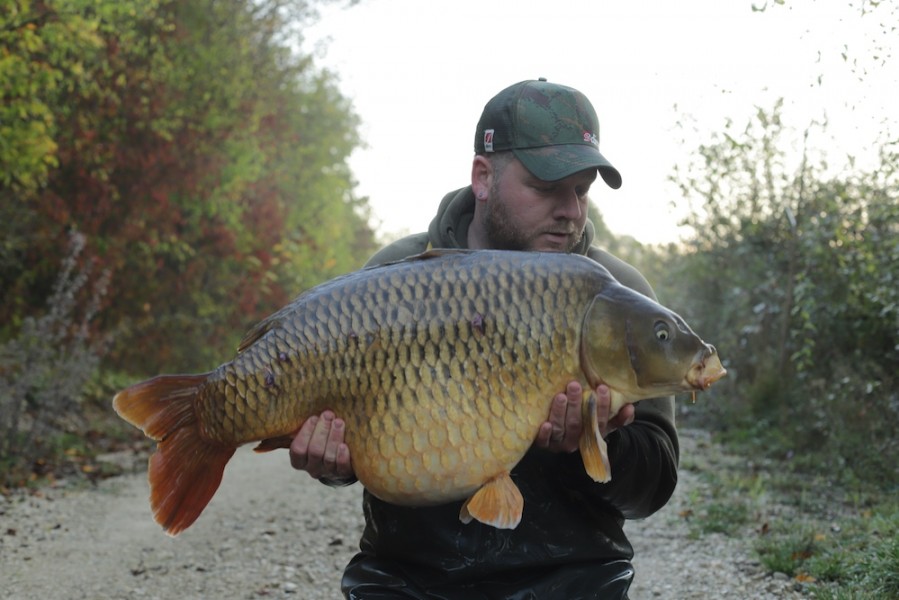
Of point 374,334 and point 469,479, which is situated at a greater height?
point 374,334

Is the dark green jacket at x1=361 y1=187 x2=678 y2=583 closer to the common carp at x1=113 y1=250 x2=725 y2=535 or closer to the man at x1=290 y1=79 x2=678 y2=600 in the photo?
the man at x1=290 y1=79 x2=678 y2=600

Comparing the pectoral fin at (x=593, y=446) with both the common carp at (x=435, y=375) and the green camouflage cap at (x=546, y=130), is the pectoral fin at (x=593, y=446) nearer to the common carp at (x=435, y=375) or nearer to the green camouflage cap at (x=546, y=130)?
the common carp at (x=435, y=375)

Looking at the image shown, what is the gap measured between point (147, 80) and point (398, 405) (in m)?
9.27

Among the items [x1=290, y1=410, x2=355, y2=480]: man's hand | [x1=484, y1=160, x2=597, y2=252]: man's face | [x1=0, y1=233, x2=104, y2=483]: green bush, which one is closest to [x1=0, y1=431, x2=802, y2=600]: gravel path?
[x1=0, y1=233, x2=104, y2=483]: green bush

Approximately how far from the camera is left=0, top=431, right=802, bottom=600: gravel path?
A: 13.3 feet

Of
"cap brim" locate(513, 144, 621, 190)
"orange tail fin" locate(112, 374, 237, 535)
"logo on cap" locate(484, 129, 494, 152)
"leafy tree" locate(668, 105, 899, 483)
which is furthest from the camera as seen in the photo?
"leafy tree" locate(668, 105, 899, 483)

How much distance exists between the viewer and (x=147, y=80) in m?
10.4

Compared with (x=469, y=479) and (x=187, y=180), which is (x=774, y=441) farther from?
(x=187, y=180)

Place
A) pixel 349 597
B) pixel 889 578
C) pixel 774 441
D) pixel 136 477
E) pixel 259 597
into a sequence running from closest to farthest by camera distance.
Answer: pixel 349 597 < pixel 889 578 < pixel 259 597 < pixel 136 477 < pixel 774 441

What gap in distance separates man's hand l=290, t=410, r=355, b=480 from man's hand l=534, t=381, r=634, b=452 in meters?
0.39

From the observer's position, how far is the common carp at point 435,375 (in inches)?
75.5

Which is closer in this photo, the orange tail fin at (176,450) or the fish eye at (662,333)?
the fish eye at (662,333)

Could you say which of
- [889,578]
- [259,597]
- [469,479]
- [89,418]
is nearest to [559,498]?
[469,479]

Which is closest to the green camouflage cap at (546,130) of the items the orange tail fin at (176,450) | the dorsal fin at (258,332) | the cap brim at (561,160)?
the cap brim at (561,160)
